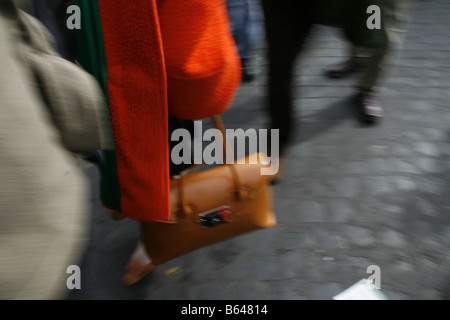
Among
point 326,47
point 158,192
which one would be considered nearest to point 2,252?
point 158,192

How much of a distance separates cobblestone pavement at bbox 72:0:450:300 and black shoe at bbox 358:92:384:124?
77mm

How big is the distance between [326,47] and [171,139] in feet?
10.1

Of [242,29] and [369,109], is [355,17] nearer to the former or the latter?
[369,109]

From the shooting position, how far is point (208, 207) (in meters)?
1.83

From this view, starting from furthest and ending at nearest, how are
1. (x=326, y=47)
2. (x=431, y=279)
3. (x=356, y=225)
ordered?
(x=326, y=47) < (x=356, y=225) < (x=431, y=279)

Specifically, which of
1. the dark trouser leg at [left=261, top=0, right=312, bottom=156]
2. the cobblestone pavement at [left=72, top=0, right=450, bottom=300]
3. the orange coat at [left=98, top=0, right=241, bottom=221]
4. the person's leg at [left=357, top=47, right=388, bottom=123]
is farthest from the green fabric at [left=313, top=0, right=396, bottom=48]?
the orange coat at [left=98, top=0, right=241, bottom=221]

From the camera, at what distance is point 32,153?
2.47 ft

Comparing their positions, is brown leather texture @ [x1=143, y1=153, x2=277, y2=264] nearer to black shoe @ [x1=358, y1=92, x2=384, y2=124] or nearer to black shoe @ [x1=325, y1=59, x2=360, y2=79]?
black shoe @ [x1=358, y1=92, x2=384, y2=124]

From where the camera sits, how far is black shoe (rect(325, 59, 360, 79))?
12.6ft

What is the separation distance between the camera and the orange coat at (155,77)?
1.24 m

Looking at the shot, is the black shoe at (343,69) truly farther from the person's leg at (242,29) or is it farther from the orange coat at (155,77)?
the orange coat at (155,77)

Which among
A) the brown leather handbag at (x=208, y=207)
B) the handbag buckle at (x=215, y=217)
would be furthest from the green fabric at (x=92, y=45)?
Result: the handbag buckle at (x=215, y=217)

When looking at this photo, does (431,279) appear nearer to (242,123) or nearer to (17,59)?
(242,123)

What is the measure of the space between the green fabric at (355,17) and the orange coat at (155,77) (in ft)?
3.22
